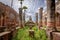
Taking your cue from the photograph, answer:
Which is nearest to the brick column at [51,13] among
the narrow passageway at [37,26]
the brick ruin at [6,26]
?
the narrow passageway at [37,26]

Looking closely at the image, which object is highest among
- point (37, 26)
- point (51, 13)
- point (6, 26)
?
point (51, 13)

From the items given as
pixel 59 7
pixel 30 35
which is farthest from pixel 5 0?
pixel 30 35

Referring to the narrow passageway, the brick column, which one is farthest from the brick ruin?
the brick column

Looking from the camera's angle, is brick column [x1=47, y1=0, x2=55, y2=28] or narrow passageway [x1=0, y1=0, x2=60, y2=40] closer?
narrow passageway [x1=0, y1=0, x2=60, y2=40]

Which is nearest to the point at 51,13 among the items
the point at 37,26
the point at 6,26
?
the point at 6,26

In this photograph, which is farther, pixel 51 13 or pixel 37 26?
pixel 37 26

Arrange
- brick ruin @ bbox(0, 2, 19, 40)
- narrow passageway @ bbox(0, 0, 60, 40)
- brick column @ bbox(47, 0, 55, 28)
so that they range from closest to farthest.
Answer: brick ruin @ bbox(0, 2, 19, 40), narrow passageway @ bbox(0, 0, 60, 40), brick column @ bbox(47, 0, 55, 28)

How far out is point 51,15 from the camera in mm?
9094

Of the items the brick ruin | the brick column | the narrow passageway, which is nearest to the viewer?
the brick ruin

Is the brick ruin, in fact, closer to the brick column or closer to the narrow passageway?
the narrow passageway

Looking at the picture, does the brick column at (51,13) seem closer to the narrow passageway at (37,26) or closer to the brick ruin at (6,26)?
the narrow passageway at (37,26)

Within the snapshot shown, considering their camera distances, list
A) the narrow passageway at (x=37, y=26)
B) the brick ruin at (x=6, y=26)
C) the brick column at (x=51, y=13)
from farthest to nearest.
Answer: the brick column at (x=51, y=13), the narrow passageway at (x=37, y=26), the brick ruin at (x=6, y=26)

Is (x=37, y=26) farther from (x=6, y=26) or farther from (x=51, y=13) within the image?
(x=51, y=13)

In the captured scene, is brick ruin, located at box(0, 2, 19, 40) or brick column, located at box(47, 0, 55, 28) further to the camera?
brick column, located at box(47, 0, 55, 28)
